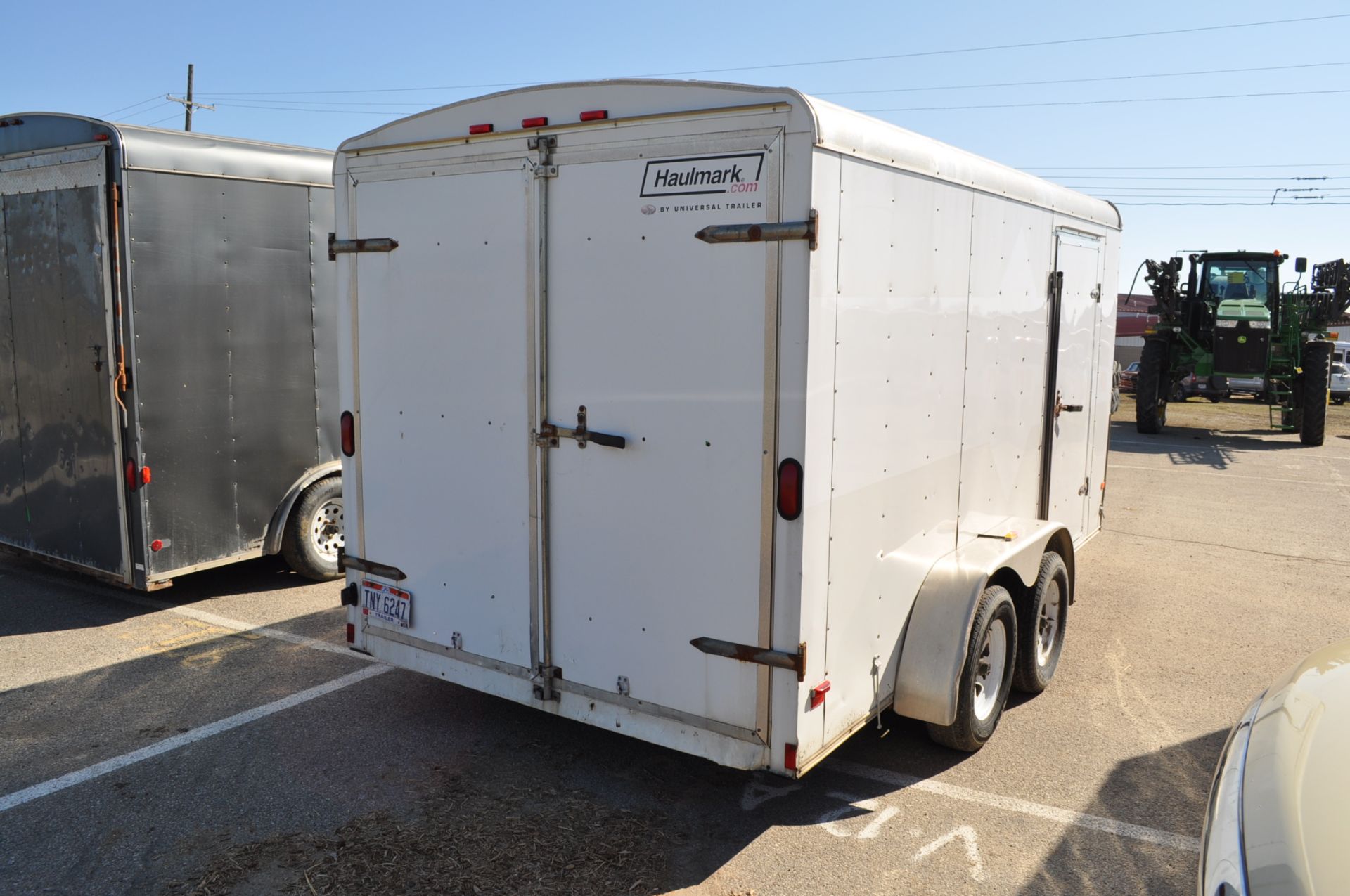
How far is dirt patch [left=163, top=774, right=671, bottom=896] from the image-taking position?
3.65 m

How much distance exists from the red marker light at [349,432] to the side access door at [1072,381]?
3935 millimetres

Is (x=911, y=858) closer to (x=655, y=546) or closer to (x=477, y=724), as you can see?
(x=655, y=546)

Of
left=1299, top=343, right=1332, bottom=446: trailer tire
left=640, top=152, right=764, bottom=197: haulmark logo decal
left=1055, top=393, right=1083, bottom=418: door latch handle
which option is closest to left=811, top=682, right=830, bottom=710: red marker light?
left=640, top=152, right=764, bottom=197: haulmark logo decal

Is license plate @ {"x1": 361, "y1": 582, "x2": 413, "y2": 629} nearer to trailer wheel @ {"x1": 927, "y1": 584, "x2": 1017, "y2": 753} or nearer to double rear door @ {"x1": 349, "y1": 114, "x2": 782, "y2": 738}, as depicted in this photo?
double rear door @ {"x1": 349, "y1": 114, "x2": 782, "y2": 738}

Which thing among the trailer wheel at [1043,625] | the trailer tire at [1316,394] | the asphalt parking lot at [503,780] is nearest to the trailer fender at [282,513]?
the asphalt parking lot at [503,780]

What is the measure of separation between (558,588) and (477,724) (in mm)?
1227

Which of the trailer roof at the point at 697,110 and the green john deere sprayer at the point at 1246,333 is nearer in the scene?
the trailer roof at the point at 697,110

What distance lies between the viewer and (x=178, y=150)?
657cm

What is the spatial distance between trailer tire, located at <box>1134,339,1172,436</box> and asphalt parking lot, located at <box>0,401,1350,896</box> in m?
11.6

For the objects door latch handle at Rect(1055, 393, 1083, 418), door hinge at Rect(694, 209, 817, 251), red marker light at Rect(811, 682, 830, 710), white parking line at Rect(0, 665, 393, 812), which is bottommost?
white parking line at Rect(0, 665, 393, 812)

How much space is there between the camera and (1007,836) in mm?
4074

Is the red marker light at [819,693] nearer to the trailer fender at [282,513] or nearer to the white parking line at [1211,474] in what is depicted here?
the trailer fender at [282,513]

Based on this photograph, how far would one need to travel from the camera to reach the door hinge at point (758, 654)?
3674mm

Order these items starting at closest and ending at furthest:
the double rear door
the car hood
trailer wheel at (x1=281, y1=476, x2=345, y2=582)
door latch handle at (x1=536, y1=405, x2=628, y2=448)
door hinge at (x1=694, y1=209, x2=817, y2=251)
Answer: the car hood < door hinge at (x1=694, y1=209, x2=817, y2=251) < the double rear door < door latch handle at (x1=536, y1=405, x2=628, y2=448) < trailer wheel at (x1=281, y1=476, x2=345, y2=582)
